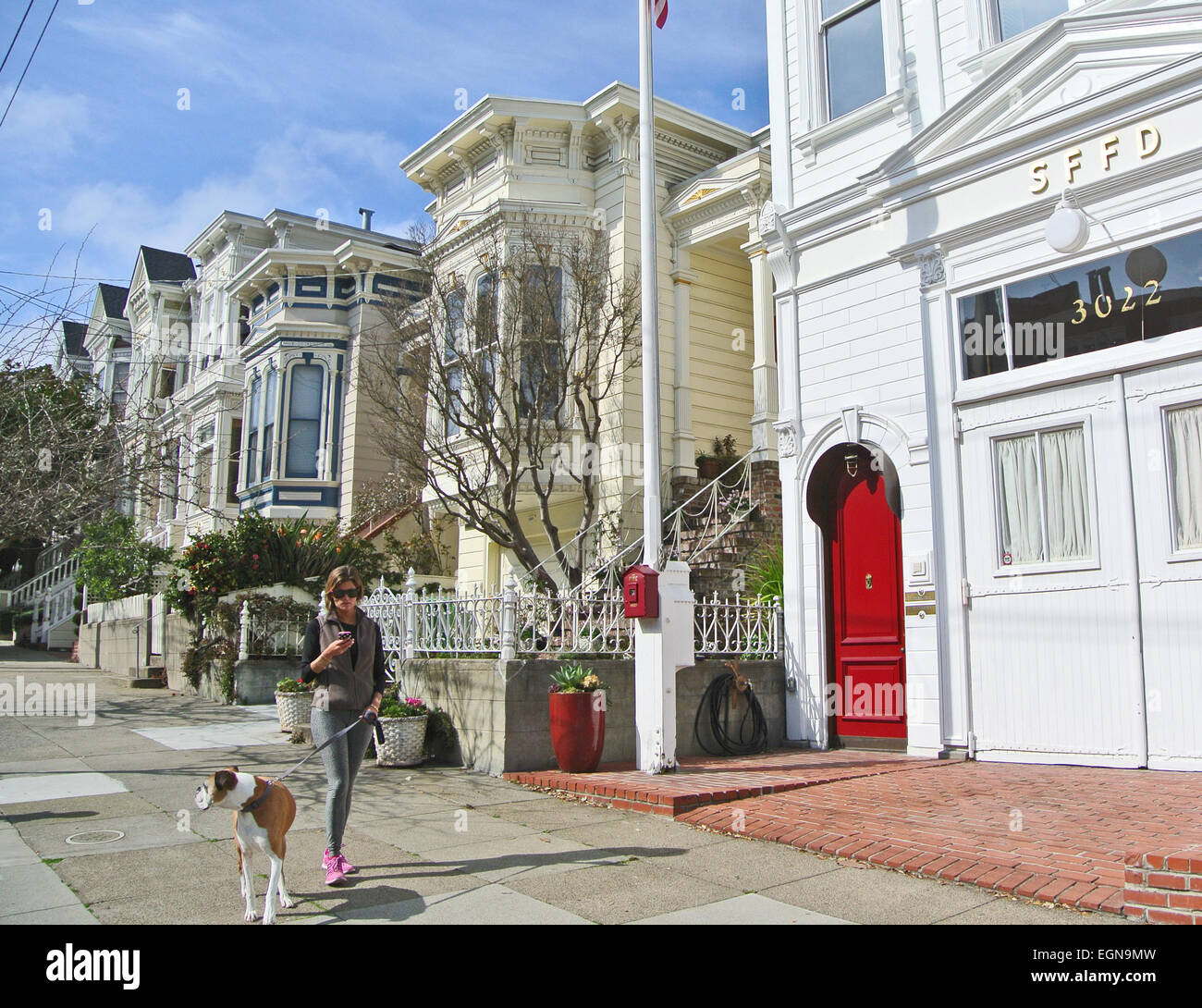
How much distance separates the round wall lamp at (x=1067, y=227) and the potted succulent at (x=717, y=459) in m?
7.02

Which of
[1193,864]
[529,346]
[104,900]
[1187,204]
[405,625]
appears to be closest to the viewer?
[1193,864]

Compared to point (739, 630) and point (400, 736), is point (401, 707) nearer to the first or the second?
point (400, 736)

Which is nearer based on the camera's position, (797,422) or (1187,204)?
(1187,204)

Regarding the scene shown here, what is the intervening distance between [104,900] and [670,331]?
40.6 ft

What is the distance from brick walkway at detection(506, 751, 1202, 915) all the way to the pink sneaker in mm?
2478

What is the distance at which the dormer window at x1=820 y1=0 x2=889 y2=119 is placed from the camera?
10508mm

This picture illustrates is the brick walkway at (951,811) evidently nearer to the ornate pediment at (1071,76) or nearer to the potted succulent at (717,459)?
the ornate pediment at (1071,76)

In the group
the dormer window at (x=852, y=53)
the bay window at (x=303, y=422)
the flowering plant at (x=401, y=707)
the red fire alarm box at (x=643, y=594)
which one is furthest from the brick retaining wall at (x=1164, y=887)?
the bay window at (x=303, y=422)

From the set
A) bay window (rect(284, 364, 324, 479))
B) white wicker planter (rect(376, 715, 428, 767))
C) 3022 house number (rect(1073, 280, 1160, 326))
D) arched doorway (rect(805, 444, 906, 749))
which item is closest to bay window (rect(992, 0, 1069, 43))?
3022 house number (rect(1073, 280, 1160, 326))

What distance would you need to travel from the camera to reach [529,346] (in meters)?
13.5

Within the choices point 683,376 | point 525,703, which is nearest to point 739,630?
point 525,703

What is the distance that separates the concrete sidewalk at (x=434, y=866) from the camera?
4699 mm
